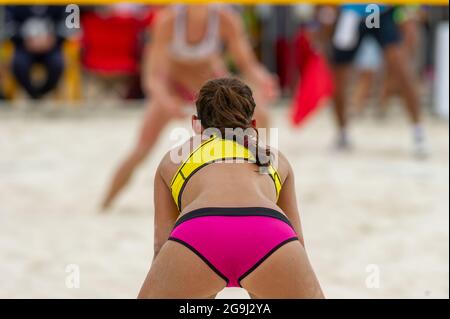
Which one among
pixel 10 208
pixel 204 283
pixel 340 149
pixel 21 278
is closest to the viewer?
pixel 204 283

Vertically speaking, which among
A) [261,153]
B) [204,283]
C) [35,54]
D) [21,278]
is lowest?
[21,278]

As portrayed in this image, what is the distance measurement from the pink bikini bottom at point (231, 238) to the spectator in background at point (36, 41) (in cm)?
754

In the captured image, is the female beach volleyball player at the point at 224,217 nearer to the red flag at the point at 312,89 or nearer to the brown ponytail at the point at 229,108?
the brown ponytail at the point at 229,108

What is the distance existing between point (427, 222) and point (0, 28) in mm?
6881

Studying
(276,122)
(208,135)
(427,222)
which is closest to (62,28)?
(276,122)

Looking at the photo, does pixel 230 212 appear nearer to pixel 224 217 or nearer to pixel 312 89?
pixel 224 217

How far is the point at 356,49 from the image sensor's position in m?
7.05

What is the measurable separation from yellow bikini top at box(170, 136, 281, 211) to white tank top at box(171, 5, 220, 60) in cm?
261

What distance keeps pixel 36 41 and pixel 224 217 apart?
301 inches

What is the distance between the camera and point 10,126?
8.53 metres

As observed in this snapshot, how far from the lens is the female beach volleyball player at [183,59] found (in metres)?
4.63

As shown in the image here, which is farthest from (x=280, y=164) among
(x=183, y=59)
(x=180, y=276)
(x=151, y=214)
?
(x=151, y=214)
